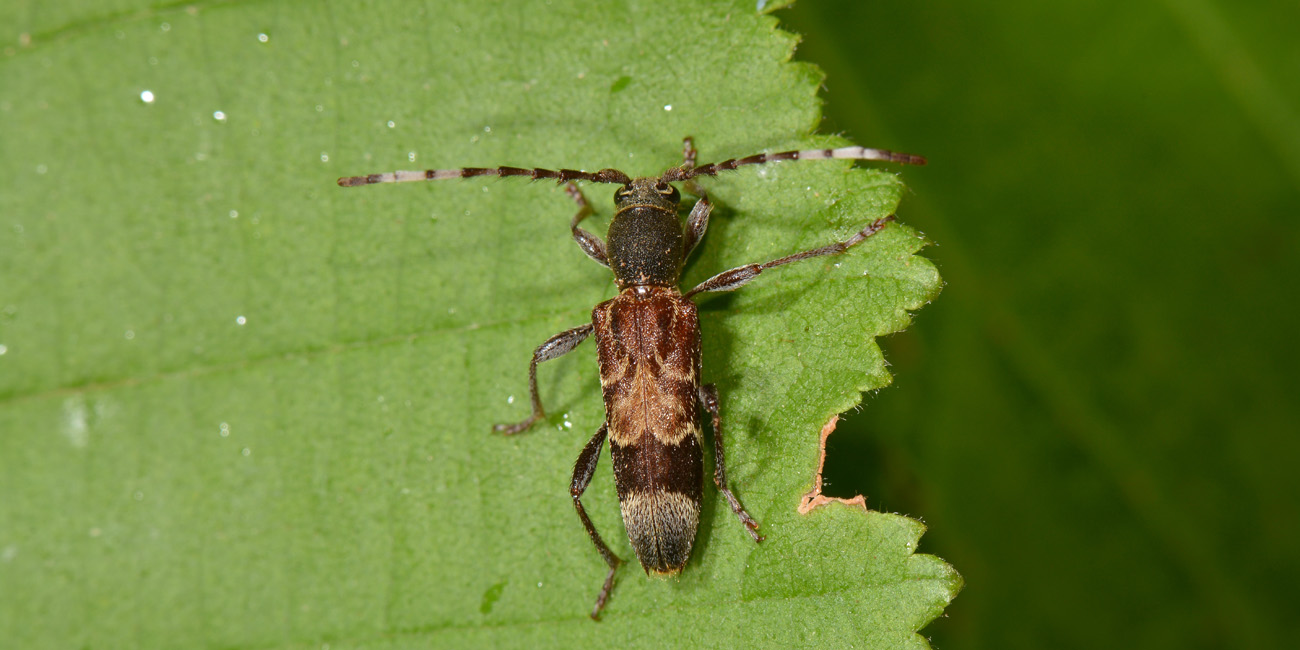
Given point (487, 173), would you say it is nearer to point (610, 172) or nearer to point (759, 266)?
point (610, 172)

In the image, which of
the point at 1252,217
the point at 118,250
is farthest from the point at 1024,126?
the point at 118,250

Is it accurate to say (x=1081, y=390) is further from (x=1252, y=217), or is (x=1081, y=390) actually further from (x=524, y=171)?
(x=524, y=171)

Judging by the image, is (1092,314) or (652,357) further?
(1092,314)

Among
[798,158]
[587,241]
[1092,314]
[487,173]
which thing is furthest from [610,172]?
[1092,314]

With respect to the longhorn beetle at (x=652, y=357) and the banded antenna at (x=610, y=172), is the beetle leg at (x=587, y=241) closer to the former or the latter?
the longhorn beetle at (x=652, y=357)

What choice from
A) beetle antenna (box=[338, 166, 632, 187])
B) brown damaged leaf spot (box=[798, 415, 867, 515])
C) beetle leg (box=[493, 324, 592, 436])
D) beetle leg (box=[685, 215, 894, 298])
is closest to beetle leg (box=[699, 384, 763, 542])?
brown damaged leaf spot (box=[798, 415, 867, 515])

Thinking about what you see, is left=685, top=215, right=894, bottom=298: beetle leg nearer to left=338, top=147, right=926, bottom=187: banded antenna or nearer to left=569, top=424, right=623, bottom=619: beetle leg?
left=338, top=147, right=926, bottom=187: banded antenna
